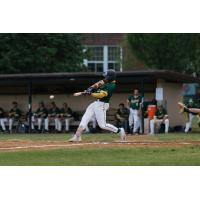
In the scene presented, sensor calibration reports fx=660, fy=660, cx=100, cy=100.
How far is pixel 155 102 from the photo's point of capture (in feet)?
88.3

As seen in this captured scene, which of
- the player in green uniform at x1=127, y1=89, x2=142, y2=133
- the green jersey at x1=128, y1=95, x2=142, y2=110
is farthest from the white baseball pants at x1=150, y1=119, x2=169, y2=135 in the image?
the green jersey at x1=128, y1=95, x2=142, y2=110

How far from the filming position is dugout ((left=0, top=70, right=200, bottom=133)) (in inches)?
1107

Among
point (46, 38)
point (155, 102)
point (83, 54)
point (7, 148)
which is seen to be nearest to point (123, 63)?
point (83, 54)

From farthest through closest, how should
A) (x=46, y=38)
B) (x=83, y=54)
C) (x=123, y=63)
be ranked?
(x=123, y=63), (x=83, y=54), (x=46, y=38)

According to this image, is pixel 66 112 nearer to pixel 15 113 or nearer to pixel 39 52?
pixel 15 113

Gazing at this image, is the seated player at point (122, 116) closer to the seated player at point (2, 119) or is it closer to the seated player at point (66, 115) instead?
the seated player at point (66, 115)

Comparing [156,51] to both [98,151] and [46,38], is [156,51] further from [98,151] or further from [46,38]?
[98,151]

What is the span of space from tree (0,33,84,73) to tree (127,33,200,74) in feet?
14.8

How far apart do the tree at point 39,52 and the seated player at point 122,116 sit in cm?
1667

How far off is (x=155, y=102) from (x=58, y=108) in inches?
187

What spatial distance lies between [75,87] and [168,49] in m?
17.2

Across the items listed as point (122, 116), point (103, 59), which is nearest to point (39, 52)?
point (122, 116)

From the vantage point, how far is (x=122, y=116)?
27.8 metres

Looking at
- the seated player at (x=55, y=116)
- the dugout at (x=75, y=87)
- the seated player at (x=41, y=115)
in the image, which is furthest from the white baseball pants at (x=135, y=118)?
the seated player at (x=41, y=115)
